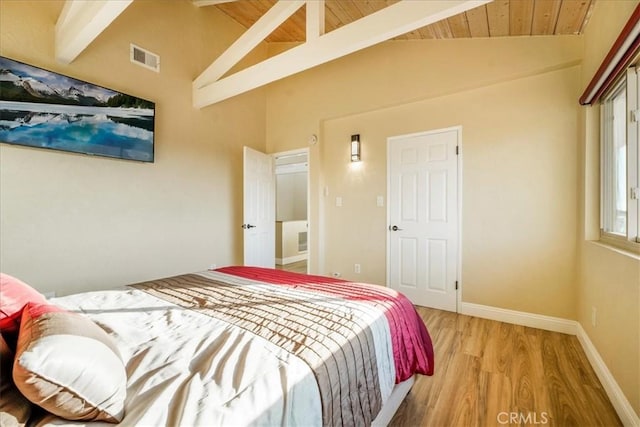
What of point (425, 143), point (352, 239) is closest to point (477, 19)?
point (425, 143)

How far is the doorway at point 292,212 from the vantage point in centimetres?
568

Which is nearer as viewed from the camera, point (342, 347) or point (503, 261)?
point (342, 347)

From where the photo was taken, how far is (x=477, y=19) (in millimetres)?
2605

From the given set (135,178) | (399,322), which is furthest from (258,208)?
(399,322)

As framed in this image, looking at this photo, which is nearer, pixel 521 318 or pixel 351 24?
pixel 351 24

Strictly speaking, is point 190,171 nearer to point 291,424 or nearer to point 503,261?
point 291,424

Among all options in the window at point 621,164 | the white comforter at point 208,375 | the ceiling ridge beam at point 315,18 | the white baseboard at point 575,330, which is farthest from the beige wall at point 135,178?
the window at point 621,164

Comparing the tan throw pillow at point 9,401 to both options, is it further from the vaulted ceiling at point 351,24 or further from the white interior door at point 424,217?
the white interior door at point 424,217

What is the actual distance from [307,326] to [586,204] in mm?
2516

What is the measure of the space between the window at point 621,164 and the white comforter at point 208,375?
1.65 metres

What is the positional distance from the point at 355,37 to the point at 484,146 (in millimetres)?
1717

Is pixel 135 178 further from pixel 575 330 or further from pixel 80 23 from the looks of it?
pixel 575 330

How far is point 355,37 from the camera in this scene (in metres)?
2.23

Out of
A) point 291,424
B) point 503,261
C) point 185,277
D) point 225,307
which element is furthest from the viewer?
point 503,261
